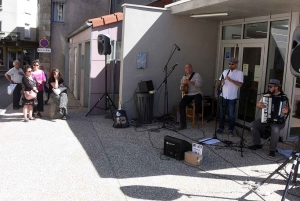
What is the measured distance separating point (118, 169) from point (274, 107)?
2838mm

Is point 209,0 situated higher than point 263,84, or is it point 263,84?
point 209,0

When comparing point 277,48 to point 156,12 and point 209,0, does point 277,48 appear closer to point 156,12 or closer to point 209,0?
point 209,0

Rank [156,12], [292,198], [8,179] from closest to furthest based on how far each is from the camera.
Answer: [292,198], [8,179], [156,12]

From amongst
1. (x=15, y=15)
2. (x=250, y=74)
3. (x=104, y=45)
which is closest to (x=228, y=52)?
(x=250, y=74)

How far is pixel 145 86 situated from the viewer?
803cm

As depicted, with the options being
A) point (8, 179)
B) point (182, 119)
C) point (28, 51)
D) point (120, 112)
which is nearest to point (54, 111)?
point (120, 112)

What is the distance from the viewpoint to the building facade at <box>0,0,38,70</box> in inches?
1339

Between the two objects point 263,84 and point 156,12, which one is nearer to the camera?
point 263,84

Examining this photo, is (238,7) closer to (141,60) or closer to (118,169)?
(141,60)

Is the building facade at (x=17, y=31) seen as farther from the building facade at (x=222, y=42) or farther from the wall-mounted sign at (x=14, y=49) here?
the building facade at (x=222, y=42)

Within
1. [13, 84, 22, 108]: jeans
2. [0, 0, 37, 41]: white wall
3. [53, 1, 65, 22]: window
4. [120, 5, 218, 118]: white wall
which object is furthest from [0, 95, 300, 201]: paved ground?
[0, 0, 37, 41]: white wall

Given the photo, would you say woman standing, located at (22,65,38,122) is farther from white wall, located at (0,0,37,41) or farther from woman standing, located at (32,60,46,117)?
white wall, located at (0,0,37,41)

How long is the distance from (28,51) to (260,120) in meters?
36.1

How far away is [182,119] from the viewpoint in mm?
7605
